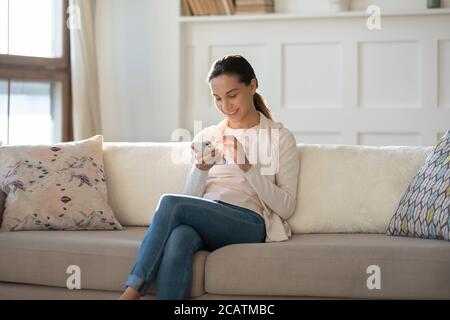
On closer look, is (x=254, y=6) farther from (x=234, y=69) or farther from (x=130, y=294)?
(x=130, y=294)

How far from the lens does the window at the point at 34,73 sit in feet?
12.5

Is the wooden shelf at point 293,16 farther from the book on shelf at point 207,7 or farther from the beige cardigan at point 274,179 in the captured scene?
the beige cardigan at point 274,179

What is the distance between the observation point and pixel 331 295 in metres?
2.19

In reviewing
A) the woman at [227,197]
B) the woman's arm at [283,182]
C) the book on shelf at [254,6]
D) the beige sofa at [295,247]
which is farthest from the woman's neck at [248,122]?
the book on shelf at [254,6]

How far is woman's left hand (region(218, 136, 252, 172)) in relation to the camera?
2.42m

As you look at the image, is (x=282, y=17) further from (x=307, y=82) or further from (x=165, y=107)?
(x=165, y=107)

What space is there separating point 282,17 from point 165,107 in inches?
32.1

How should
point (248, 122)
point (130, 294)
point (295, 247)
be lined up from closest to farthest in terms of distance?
point (130, 294), point (295, 247), point (248, 122)

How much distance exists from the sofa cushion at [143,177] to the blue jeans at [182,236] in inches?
16.5

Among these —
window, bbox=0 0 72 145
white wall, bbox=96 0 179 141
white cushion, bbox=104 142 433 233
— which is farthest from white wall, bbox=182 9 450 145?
white cushion, bbox=104 142 433 233

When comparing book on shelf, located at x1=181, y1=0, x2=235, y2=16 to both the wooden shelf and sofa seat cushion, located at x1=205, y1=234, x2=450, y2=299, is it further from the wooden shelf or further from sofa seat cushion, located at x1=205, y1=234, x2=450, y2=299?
sofa seat cushion, located at x1=205, y1=234, x2=450, y2=299

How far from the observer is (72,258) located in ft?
7.88

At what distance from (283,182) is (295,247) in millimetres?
348

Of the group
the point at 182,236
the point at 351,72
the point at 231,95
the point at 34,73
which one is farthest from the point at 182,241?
the point at 351,72
